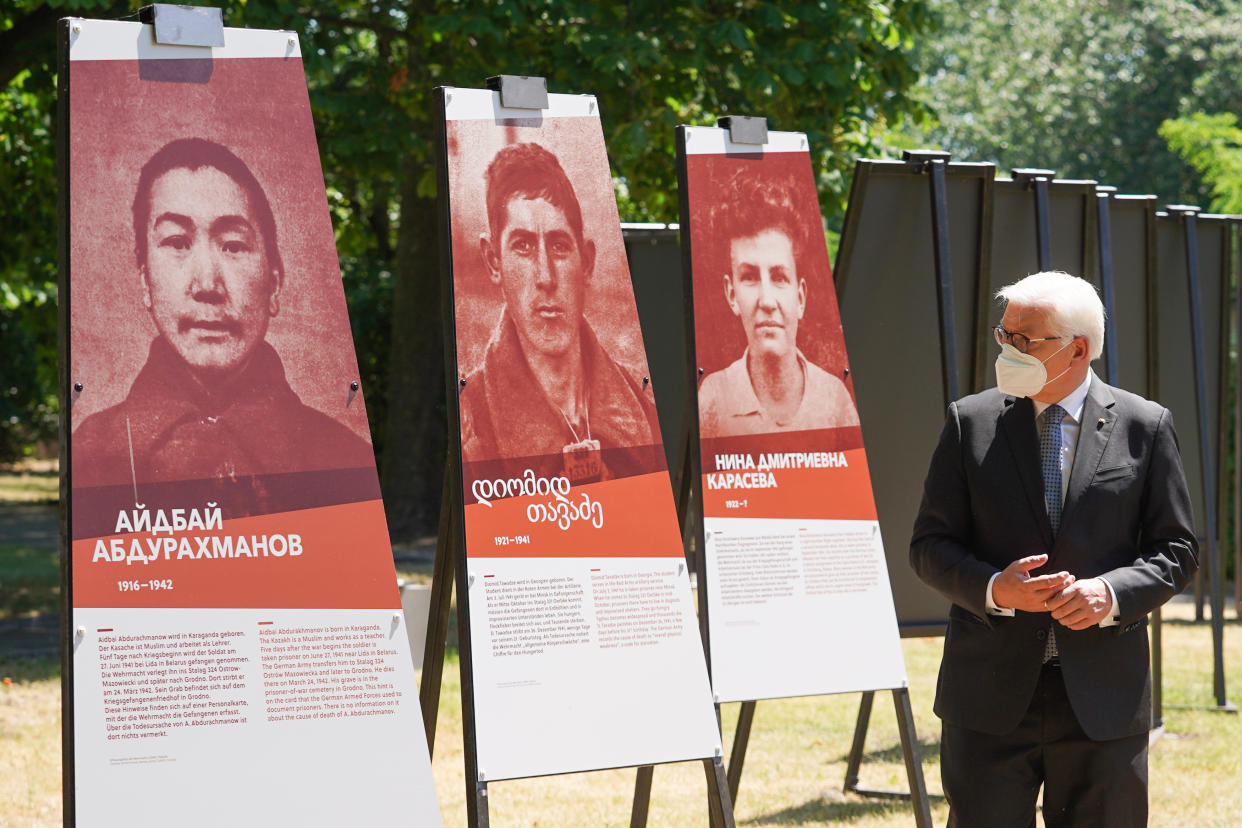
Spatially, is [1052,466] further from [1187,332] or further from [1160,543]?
[1187,332]

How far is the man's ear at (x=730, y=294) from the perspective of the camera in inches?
194

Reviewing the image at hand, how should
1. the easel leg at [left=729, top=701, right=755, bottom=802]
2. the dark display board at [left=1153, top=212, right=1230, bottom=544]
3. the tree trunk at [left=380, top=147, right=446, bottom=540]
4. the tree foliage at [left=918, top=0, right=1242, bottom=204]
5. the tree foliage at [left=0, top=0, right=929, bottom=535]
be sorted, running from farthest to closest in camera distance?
the tree foliage at [left=918, top=0, right=1242, bottom=204], the tree trunk at [left=380, top=147, right=446, bottom=540], the tree foliage at [left=0, top=0, right=929, bottom=535], the dark display board at [left=1153, top=212, right=1230, bottom=544], the easel leg at [left=729, top=701, right=755, bottom=802]

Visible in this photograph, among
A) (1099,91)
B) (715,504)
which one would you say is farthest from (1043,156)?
(715,504)

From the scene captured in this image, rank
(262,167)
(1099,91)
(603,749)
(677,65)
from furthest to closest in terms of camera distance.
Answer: (1099,91) < (677,65) < (603,749) < (262,167)

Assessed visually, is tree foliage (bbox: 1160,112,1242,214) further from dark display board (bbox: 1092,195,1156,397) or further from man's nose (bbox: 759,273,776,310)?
man's nose (bbox: 759,273,776,310)

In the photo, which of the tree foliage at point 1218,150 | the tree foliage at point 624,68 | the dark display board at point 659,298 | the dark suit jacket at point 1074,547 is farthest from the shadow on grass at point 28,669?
the tree foliage at point 1218,150

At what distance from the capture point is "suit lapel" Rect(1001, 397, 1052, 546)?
3367 millimetres

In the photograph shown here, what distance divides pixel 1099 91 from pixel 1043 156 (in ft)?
6.33

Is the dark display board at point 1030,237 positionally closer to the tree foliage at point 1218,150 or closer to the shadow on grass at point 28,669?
the shadow on grass at point 28,669

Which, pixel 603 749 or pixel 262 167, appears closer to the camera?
pixel 262 167

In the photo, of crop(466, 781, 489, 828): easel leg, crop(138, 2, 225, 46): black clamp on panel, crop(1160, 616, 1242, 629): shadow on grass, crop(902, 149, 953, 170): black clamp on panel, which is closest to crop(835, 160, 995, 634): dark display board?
crop(902, 149, 953, 170): black clamp on panel

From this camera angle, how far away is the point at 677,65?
940 centimetres

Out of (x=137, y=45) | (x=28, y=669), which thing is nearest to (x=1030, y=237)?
(x=137, y=45)

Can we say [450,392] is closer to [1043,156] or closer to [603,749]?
[603,749]
